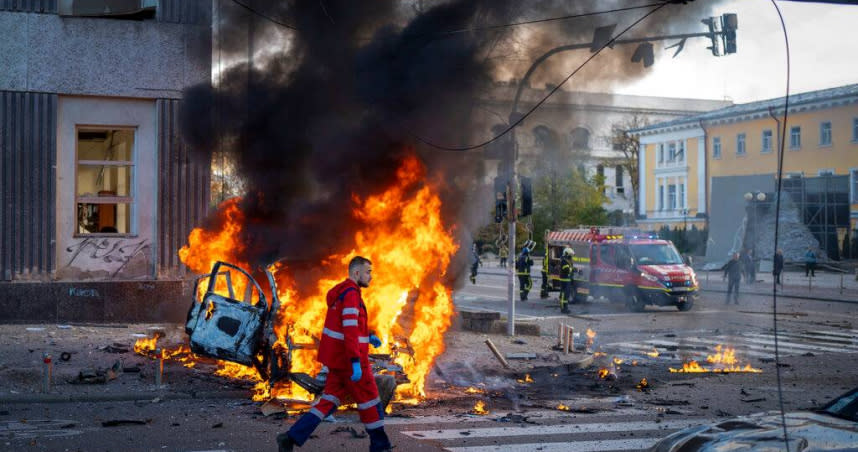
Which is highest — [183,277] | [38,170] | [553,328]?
[38,170]

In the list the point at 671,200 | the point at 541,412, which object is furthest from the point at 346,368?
the point at 671,200

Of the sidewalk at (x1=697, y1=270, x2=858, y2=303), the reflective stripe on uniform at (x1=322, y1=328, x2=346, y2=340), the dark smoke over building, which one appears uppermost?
the dark smoke over building

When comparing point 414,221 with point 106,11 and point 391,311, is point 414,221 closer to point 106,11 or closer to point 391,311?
point 391,311

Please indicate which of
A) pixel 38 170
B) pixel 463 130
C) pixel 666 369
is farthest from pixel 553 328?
pixel 38 170

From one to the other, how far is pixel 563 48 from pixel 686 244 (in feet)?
141

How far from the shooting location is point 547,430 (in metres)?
7.98

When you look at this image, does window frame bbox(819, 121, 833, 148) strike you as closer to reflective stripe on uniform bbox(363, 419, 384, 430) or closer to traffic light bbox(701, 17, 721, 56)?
traffic light bbox(701, 17, 721, 56)

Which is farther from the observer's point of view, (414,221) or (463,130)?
(463,130)

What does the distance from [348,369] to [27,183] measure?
10.7 m

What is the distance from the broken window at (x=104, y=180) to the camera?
15.5 m

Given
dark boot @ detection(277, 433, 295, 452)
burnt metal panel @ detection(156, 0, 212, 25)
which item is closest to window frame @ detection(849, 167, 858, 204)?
burnt metal panel @ detection(156, 0, 212, 25)

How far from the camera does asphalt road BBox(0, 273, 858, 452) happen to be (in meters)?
7.35

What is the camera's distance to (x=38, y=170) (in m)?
14.9

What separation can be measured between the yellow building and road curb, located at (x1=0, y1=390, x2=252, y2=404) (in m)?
33.1
